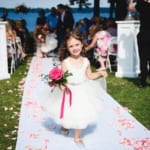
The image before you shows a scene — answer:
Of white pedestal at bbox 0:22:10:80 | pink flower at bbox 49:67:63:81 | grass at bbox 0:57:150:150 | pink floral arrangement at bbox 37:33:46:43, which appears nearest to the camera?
pink flower at bbox 49:67:63:81

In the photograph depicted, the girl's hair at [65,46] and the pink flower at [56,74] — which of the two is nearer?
the pink flower at [56,74]

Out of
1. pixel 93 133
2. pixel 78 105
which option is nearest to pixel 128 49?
pixel 93 133

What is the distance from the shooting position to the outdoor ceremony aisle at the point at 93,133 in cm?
499

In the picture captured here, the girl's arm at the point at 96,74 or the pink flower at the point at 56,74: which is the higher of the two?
the pink flower at the point at 56,74

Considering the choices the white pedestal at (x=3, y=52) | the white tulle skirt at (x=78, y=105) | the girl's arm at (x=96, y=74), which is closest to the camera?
the white tulle skirt at (x=78, y=105)

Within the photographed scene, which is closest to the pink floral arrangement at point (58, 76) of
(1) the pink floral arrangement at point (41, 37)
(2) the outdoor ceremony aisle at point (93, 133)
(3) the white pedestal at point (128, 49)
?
(2) the outdoor ceremony aisle at point (93, 133)

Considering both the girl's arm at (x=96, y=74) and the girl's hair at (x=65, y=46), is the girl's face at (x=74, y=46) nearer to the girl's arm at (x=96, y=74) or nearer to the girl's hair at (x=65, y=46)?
the girl's hair at (x=65, y=46)

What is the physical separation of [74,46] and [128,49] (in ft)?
18.2

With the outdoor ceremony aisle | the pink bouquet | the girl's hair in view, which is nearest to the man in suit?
the outdoor ceremony aisle

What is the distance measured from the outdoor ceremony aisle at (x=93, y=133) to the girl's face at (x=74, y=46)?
106 cm

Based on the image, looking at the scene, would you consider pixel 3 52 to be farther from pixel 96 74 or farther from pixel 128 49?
pixel 96 74

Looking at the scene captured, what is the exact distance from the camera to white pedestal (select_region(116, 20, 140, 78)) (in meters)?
10.3

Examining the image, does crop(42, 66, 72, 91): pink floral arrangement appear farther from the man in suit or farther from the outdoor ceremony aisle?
the man in suit

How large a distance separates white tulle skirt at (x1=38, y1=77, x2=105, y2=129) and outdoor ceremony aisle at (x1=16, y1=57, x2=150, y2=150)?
0.29 m
